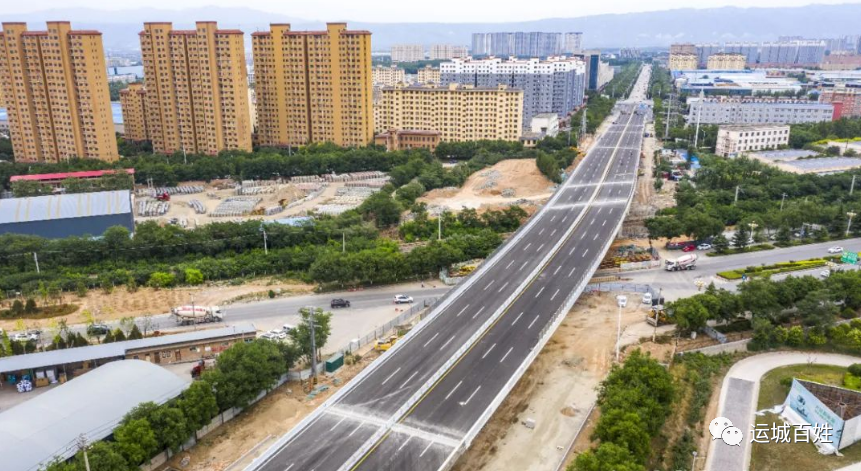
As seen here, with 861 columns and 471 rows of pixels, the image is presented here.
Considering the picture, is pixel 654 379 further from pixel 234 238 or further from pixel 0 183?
pixel 0 183

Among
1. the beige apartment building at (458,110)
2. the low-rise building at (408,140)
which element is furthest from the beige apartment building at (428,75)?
the low-rise building at (408,140)

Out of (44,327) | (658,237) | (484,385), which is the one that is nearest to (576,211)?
(658,237)

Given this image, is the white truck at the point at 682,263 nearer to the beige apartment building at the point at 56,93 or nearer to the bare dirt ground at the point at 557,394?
the bare dirt ground at the point at 557,394

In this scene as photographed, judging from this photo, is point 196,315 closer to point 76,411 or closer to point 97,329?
point 97,329

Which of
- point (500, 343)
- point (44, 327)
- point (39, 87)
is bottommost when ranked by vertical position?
point (44, 327)

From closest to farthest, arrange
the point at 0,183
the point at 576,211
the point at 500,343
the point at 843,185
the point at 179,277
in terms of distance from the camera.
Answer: the point at 500,343
the point at 179,277
the point at 576,211
the point at 843,185
the point at 0,183

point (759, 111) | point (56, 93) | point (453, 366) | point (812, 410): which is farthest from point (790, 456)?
point (759, 111)
